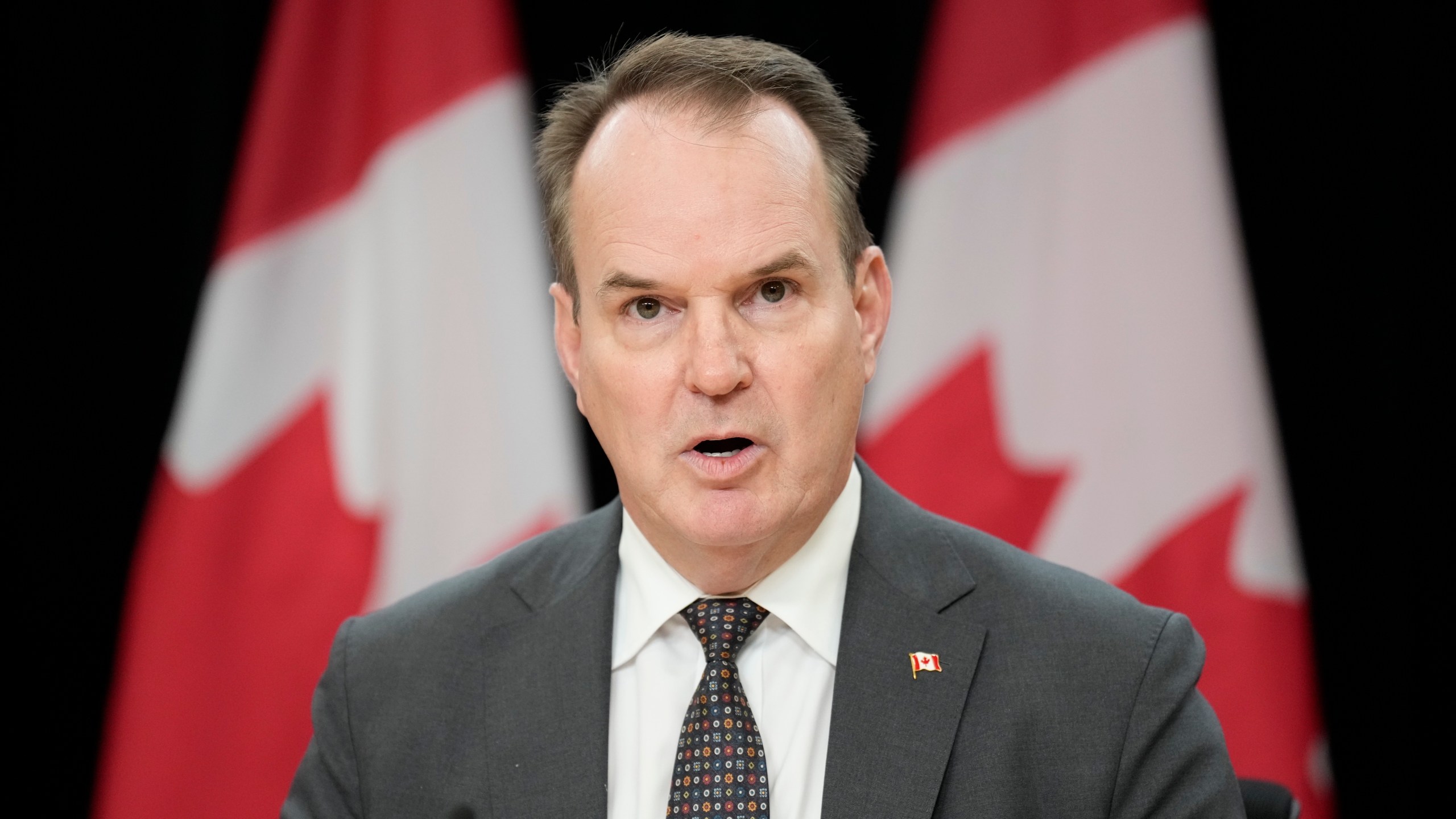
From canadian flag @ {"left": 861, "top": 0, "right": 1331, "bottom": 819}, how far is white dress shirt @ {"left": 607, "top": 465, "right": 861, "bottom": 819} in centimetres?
135

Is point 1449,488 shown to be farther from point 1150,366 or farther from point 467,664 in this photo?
point 467,664

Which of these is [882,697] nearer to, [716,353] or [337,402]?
[716,353]

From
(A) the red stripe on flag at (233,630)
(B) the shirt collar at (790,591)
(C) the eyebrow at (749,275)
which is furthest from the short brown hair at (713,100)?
(A) the red stripe on flag at (233,630)

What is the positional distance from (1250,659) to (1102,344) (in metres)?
0.87

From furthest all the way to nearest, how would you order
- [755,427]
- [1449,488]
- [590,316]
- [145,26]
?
[145,26]
[1449,488]
[590,316]
[755,427]

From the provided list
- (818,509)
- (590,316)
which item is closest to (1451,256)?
(818,509)

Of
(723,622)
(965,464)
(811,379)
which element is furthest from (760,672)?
(965,464)

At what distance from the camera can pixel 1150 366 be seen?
344 centimetres

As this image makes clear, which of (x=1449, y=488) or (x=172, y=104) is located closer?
(x=1449, y=488)

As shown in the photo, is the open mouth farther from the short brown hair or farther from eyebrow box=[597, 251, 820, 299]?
the short brown hair

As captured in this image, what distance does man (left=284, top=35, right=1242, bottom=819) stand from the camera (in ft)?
6.49

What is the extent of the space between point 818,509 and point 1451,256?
6.66 feet

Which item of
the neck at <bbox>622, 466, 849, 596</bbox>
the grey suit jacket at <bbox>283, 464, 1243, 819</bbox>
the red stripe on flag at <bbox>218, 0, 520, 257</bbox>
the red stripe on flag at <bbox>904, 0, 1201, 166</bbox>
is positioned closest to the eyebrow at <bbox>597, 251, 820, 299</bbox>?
the neck at <bbox>622, 466, 849, 596</bbox>

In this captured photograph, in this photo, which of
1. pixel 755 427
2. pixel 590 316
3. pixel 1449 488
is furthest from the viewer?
pixel 1449 488
